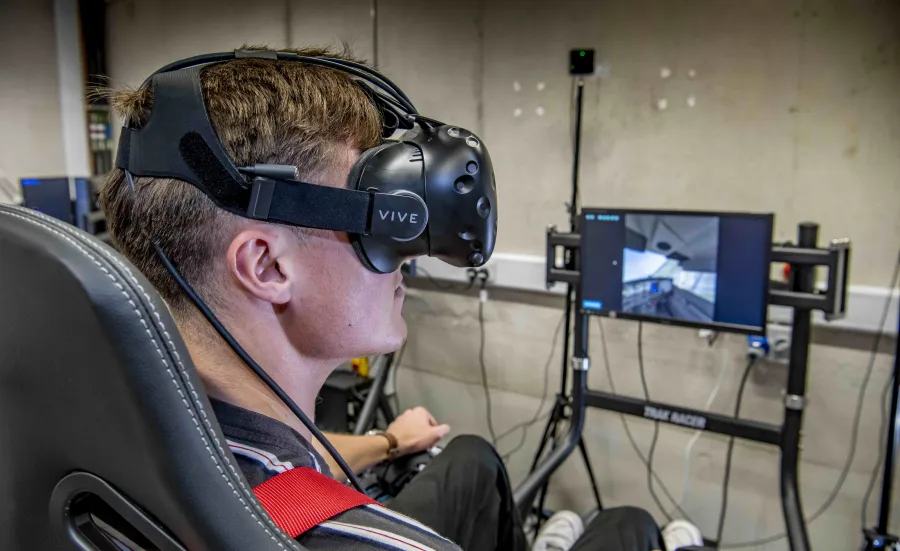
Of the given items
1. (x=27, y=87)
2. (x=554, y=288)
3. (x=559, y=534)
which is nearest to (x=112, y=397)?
(x=559, y=534)

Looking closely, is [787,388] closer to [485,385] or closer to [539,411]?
[539,411]

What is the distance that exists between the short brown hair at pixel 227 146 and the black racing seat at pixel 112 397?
0.23 metres

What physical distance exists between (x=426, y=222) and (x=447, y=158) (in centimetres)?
9

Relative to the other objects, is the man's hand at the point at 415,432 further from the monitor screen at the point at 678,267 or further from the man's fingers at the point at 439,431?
the monitor screen at the point at 678,267

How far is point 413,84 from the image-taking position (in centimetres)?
306

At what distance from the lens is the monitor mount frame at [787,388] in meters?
1.77

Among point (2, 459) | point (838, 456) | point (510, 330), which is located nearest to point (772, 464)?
point (838, 456)

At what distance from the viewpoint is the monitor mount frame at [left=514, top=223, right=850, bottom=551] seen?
1.77 metres

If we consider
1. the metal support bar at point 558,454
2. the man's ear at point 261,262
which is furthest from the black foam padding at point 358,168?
the metal support bar at point 558,454

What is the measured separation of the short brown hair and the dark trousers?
85 cm

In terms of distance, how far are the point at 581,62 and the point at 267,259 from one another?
1975mm

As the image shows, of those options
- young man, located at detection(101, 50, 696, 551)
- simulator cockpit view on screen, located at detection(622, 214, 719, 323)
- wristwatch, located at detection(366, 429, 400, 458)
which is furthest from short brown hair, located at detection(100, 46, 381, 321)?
simulator cockpit view on screen, located at detection(622, 214, 719, 323)

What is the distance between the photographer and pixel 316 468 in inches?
28.7

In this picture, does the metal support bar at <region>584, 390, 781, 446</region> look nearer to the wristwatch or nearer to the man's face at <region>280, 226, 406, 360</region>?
the wristwatch
